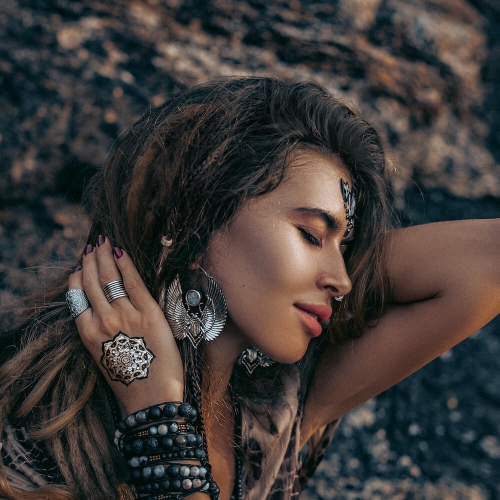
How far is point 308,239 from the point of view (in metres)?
2.06

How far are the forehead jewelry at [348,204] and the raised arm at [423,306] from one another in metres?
0.28

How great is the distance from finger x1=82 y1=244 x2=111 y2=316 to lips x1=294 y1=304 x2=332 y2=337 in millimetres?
631

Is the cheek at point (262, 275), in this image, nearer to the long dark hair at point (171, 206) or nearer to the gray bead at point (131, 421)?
the long dark hair at point (171, 206)

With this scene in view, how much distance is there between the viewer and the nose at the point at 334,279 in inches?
81.3

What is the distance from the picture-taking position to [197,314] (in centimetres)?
209

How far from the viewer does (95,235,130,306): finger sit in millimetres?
2068

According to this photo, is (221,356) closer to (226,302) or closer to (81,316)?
(226,302)

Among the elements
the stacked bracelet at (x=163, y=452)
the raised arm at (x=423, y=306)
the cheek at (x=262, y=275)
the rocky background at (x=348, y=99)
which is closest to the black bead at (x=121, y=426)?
the stacked bracelet at (x=163, y=452)

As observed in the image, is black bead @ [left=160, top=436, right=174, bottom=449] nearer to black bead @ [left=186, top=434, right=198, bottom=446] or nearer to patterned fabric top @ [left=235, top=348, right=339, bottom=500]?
black bead @ [left=186, top=434, right=198, bottom=446]

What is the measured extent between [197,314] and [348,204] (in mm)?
640

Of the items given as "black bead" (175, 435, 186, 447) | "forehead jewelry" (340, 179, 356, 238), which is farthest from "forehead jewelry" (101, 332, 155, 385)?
"forehead jewelry" (340, 179, 356, 238)

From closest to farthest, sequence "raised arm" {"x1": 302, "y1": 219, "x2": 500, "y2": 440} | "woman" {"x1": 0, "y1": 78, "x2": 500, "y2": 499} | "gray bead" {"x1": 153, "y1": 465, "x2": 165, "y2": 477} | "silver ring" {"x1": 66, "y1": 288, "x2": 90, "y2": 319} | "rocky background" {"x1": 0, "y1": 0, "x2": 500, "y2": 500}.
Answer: "gray bead" {"x1": 153, "y1": 465, "x2": 165, "y2": 477}, "woman" {"x1": 0, "y1": 78, "x2": 500, "y2": 499}, "silver ring" {"x1": 66, "y1": 288, "x2": 90, "y2": 319}, "raised arm" {"x1": 302, "y1": 219, "x2": 500, "y2": 440}, "rocky background" {"x1": 0, "y1": 0, "x2": 500, "y2": 500}

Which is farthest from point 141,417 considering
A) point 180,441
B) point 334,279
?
point 334,279

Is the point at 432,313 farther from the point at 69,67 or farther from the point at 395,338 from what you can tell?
the point at 69,67
